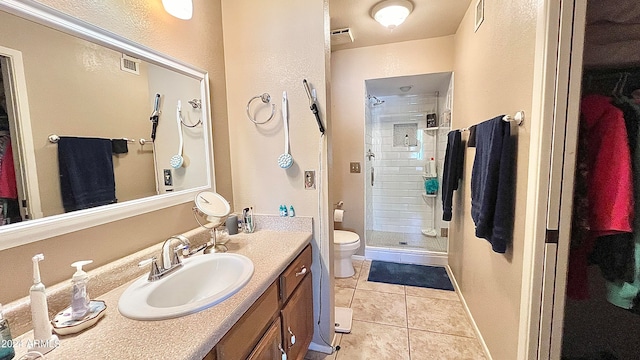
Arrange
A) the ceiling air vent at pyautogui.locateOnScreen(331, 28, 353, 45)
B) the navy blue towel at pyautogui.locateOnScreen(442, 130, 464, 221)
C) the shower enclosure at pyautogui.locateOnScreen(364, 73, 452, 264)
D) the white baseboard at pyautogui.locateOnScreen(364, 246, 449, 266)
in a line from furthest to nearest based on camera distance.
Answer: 1. the shower enclosure at pyautogui.locateOnScreen(364, 73, 452, 264)
2. the white baseboard at pyautogui.locateOnScreen(364, 246, 449, 266)
3. the ceiling air vent at pyautogui.locateOnScreen(331, 28, 353, 45)
4. the navy blue towel at pyautogui.locateOnScreen(442, 130, 464, 221)

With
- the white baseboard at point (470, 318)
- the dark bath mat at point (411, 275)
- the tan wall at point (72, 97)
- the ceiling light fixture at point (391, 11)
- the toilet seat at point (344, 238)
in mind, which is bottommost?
the dark bath mat at point (411, 275)

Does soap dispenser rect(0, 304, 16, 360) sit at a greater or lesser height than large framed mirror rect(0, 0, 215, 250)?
lesser

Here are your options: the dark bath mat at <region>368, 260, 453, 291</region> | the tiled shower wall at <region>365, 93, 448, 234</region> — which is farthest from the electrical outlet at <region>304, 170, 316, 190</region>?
the tiled shower wall at <region>365, 93, 448, 234</region>

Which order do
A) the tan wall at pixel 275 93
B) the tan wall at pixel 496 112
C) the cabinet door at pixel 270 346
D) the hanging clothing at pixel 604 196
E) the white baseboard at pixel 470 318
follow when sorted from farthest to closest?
1. the white baseboard at pixel 470 318
2. the tan wall at pixel 275 93
3. the tan wall at pixel 496 112
4. the hanging clothing at pixel 604 196
5. the cabinet door at pixel 270 346

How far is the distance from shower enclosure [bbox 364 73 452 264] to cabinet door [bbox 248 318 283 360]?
2197 millimetres

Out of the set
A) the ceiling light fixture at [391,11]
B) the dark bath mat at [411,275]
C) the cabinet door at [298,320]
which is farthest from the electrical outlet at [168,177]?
the dark bath mat at [411,275]

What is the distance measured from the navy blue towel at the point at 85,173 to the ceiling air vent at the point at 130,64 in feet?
1.11

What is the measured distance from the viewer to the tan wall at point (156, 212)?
2.68 feet

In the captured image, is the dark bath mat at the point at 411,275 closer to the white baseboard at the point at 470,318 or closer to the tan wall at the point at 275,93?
the white baseboard at the point at 470,318

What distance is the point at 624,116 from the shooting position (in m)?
1.23

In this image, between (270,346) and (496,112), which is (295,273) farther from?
(496,112)

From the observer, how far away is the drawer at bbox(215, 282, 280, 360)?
823 millimetres

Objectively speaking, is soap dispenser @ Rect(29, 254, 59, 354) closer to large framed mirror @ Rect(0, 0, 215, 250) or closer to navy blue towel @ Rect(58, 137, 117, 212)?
large framed mirror @ Rect(0, 0, 215, 250)

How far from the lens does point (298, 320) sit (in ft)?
4.62
